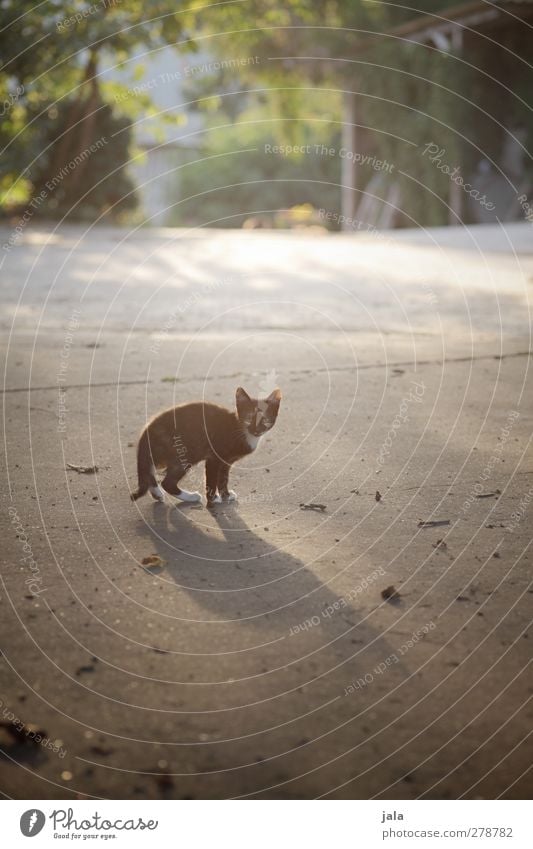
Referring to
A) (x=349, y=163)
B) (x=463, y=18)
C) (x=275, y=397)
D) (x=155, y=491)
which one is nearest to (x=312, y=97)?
(x=349, y=163)

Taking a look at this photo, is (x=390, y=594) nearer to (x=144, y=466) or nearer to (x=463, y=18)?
(x=144, y=466)

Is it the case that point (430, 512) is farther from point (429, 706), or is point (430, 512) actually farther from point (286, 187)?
point (286, 187)

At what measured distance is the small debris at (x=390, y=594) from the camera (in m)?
3.67

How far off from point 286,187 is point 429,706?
151ft

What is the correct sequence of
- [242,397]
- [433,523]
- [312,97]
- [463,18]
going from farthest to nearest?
[312,97] → [463,18] → [242,397] → [433,523]

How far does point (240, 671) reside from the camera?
309 centimetres

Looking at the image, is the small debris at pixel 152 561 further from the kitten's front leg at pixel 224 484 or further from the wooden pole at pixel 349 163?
the wooden pole at pixel 349 163

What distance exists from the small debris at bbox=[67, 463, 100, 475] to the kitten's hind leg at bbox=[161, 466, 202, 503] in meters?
0.62

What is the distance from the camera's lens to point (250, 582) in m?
3.78

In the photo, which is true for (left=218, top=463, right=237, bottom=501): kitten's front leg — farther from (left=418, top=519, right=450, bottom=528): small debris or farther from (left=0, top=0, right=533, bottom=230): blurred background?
(left=0, top=0, right=533, bottom=230): blurred background

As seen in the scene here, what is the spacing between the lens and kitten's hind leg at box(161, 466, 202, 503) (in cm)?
470

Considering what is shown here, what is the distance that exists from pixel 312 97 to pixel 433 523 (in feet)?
119

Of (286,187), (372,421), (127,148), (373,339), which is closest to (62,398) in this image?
(372,421)

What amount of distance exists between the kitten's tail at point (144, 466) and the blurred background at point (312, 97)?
1409cm
